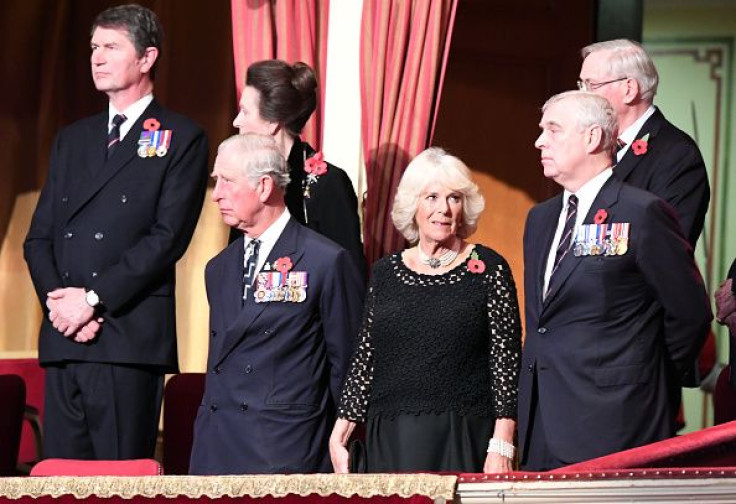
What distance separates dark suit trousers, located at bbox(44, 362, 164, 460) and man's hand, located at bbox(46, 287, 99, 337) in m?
0.13

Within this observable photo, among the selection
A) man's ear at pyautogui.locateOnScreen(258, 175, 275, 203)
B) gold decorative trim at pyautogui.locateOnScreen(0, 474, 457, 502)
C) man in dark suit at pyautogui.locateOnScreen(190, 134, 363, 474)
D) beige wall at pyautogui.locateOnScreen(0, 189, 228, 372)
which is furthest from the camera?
beige wall at pyautogui.locateOnScreen(0, 189, 228, 372)

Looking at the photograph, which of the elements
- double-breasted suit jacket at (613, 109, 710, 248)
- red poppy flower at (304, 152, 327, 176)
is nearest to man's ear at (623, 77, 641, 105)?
double-breasted suit jacket at (613, 109, 710, 248)

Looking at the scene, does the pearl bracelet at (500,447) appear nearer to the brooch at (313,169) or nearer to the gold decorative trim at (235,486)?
the gold decorative trim at (235,486)

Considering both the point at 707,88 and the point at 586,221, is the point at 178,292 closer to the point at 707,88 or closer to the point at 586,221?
the point at 707,88

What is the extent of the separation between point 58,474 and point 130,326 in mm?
1124

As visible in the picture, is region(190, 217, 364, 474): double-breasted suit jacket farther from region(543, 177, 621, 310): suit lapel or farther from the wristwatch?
region(543, 177, 621, 310): suit lapel

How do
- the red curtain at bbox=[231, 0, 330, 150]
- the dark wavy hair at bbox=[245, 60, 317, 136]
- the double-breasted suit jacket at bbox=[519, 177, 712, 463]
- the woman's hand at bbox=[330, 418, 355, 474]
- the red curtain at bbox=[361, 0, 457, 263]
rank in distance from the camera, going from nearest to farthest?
1. the double-breasted suit jacket at bbox=[519, 177, 712, 463]
2. the woman's hand at bbox=[330, 418, 355, 474]
3. the dark wavy hair at bbox=[245, 60, 317, 136]
4. the red curtain at bbox=[361, 0, 457, 263]
5. the red curtain at bbox=[231, 0, 330, 150]

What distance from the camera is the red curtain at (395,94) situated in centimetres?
591

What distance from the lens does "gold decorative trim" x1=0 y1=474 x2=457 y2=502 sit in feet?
12.1

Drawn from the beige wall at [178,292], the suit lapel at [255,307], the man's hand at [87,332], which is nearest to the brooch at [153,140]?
the man's hand at [87,332]

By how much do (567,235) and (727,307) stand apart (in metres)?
0.92

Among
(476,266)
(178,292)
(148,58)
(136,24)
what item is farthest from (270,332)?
(178,292)

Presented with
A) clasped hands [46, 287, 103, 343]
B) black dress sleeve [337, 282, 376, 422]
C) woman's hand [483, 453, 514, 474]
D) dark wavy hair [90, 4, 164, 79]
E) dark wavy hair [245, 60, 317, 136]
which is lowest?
woman's hand [483, 453, 514, 474]

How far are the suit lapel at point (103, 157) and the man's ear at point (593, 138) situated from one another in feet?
5.21
